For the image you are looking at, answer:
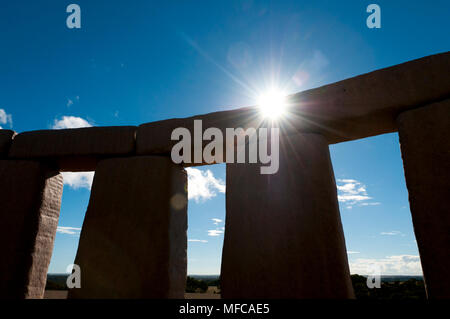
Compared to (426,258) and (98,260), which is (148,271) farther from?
(426,258)

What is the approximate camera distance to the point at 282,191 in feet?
7.20

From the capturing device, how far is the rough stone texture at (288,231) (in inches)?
76.2

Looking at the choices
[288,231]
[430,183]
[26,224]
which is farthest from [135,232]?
[430,183]

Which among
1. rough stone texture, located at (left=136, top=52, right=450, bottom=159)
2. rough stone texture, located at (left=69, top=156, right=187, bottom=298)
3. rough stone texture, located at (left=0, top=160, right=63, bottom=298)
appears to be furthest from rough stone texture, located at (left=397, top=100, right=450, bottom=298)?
rough stone texture, located at (left=0, top=160, right=63, bottom=298)

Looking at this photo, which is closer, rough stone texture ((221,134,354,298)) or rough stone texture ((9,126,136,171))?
rough stone texture ((221,134,354,298))

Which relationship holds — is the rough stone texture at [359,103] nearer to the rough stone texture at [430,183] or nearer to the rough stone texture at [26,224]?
the rough stone texture at [430,183]

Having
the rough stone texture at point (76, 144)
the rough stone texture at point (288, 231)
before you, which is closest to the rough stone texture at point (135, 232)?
the rough stone texture at point (76, 144)

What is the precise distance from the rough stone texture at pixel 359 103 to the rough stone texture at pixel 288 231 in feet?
0.54

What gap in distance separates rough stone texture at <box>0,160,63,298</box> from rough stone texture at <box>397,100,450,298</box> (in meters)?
3.09

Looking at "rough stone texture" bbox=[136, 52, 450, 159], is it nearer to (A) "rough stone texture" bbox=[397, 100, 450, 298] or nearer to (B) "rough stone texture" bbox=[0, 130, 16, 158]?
(A) "rough stone texture" bbox=[397, 100, 450, 298]

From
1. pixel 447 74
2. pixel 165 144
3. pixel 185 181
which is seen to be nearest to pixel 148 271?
pixel 185 181

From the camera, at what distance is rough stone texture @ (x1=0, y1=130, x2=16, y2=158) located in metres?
3.00

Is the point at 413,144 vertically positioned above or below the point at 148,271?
above
